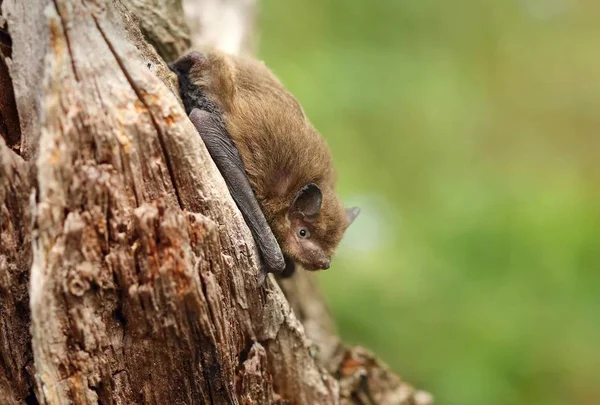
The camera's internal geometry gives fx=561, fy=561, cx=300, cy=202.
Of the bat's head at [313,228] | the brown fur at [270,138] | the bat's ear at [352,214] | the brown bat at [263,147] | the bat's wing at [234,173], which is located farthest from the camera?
the bat's ear at [352,214]

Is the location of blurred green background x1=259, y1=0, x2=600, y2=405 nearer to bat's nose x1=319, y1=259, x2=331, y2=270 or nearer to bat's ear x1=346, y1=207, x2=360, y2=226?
bat's ear x1=346, y1=207, x2=360, y2=226

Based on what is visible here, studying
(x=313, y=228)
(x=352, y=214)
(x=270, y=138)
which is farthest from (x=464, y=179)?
(x=270, y=138)

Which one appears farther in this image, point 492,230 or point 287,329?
point 492,230

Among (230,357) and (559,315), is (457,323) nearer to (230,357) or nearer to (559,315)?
(559,315)

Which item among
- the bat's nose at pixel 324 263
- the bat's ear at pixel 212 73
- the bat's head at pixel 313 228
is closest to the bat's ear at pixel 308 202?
the bat's head at pixel 313 228

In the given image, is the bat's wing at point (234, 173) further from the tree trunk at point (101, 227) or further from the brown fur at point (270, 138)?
the tree trunk at point (101, 227)

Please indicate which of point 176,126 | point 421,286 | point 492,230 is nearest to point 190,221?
point 176,126
